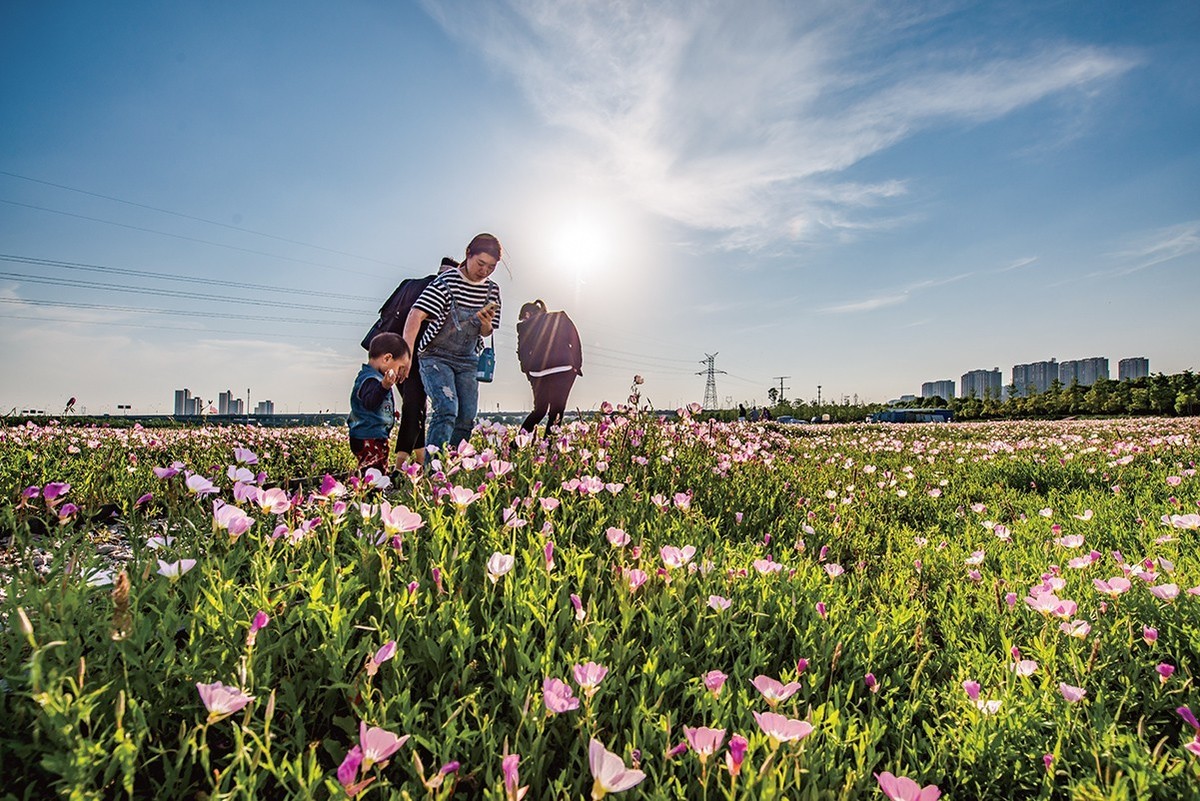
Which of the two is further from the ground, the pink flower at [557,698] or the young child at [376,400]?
the young child at [376,400]

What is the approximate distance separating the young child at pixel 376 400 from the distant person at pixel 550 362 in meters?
1.71

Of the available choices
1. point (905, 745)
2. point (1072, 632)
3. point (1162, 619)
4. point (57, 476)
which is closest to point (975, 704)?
point (905, 745)

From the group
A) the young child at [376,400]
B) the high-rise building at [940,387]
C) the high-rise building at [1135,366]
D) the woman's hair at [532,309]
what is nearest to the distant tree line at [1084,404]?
the woman's hair at [532,309]

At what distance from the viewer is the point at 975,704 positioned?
1710mm

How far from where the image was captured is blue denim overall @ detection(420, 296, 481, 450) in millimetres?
4965

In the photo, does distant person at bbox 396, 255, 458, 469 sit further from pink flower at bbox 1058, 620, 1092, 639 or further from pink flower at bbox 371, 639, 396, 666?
pink flower at bbox 1058, 620, 1092, 639

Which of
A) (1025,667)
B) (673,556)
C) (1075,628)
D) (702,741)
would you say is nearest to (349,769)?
(702,741)

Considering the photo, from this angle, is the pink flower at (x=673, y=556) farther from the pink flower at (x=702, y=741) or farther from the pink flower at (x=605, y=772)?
the pink flower at (x=605, y=772)

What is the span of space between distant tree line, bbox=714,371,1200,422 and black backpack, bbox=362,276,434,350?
21128 mm

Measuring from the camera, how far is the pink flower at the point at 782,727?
121 centimetres

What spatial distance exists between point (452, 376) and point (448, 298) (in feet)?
2.05

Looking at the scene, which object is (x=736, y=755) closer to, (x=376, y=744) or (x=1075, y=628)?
(x=376, y=744)

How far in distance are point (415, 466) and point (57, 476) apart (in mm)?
3535

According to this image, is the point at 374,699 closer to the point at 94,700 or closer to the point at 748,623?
the point at 94,700
